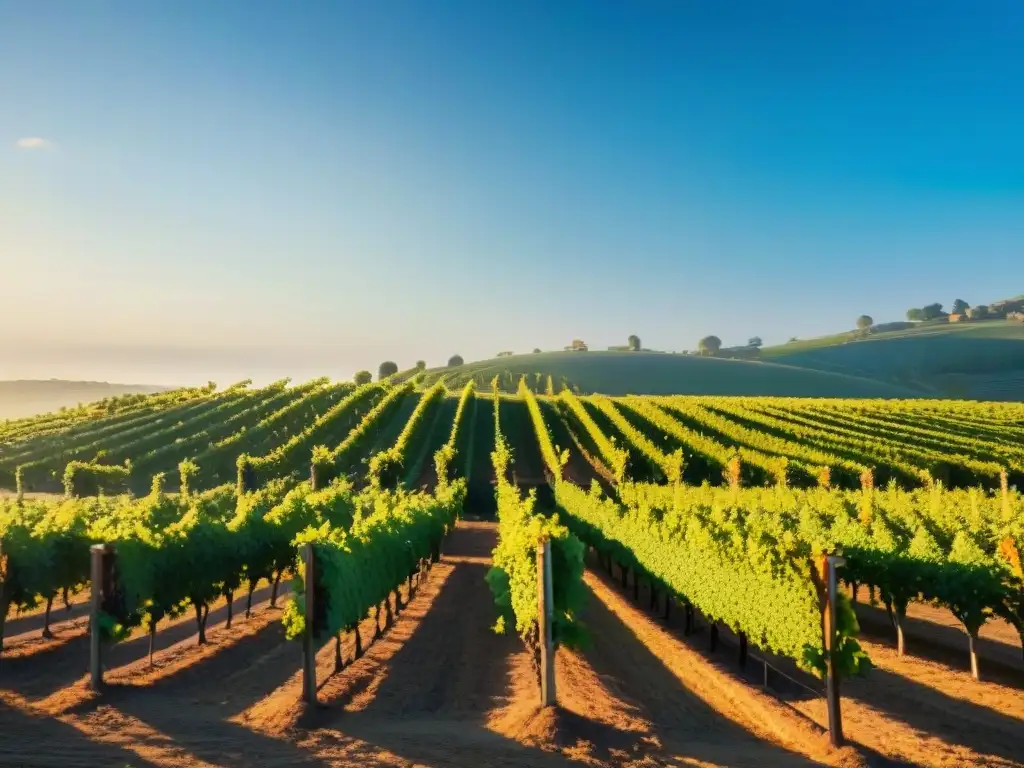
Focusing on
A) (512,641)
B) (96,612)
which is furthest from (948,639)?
(96,612)

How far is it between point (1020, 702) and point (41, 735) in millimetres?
16766

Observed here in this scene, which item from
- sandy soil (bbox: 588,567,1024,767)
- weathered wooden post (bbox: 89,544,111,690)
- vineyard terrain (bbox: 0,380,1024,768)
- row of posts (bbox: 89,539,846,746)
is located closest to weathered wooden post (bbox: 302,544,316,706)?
row of posts (bbox: 89,539,846,746)

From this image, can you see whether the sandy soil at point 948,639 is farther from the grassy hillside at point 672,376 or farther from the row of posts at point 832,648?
the grassy hillside at point 672,376

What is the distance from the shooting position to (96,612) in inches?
522

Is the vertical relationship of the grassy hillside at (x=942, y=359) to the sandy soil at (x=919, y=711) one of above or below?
above

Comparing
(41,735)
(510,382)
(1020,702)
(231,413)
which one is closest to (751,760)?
(1020,702)

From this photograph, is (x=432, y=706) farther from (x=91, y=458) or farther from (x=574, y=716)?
(x=91, y=458)

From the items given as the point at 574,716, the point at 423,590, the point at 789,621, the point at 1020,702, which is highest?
the point at 789,621

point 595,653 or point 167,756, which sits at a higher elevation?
point 167,756

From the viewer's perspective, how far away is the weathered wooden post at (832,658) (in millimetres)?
10766

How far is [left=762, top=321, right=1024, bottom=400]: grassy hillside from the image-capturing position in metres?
129

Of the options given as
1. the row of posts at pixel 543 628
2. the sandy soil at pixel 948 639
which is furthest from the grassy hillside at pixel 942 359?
the row of posts at pixel 543 628

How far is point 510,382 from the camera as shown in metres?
124

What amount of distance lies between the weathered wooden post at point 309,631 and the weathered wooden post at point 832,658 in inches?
332
